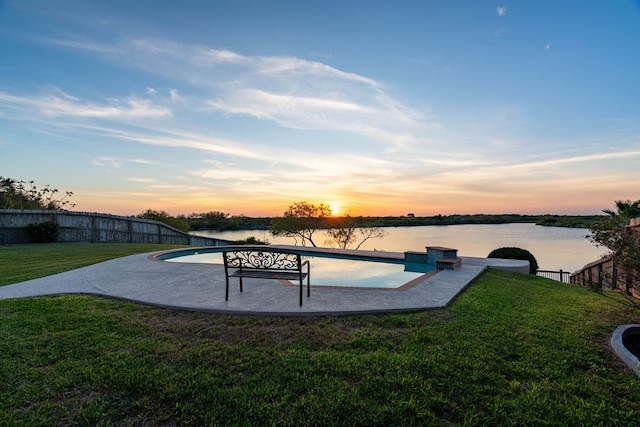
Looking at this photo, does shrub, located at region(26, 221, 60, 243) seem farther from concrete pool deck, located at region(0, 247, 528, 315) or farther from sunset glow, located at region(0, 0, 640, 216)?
concrete pool deck, located at region(0, 247, 528, 315)

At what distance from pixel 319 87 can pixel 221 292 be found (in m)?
8.41

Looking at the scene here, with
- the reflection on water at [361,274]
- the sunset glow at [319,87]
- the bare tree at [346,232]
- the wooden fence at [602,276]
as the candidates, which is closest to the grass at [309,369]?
the reflection on water at [361,274]

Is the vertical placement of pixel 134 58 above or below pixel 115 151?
above

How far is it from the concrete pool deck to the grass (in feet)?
1.12

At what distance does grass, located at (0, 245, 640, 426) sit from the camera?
7.40ft

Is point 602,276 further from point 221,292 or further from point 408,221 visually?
point 408,221

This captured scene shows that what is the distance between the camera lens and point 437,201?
3036 centimetres

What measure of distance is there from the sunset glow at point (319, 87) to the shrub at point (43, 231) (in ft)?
8.71

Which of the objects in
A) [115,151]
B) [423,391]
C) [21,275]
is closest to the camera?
[423,391]

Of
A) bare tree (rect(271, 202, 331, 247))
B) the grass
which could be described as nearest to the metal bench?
the grass

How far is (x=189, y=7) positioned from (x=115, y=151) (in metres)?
8.14

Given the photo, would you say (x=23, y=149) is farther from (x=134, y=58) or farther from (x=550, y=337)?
(x=550, y=337)

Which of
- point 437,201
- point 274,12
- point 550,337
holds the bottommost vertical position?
point 550,337

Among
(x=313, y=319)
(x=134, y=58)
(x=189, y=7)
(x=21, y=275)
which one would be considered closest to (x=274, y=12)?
(x=189, y=7)
